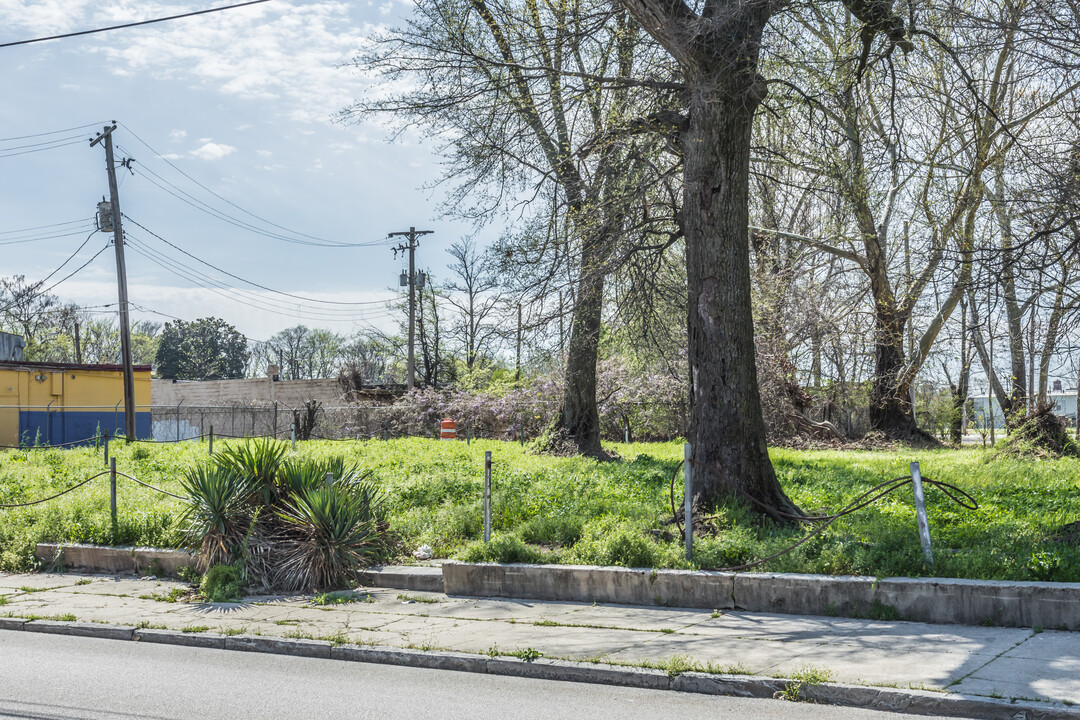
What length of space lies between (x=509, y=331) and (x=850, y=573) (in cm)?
857

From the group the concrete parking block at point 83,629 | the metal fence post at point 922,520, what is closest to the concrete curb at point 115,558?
the concrete parking block at point 83,629

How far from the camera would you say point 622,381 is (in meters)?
29.6

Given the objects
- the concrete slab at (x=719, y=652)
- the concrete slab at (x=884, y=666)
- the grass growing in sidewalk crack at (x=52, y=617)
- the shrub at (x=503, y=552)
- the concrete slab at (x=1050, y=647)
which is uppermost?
the shrub at (x=503, y=552)

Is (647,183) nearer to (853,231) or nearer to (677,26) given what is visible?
(677,26)

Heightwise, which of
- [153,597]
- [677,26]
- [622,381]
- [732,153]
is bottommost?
[153,597]

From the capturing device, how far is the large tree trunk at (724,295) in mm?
11000

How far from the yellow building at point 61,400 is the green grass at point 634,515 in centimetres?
2068

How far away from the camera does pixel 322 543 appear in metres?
10.3

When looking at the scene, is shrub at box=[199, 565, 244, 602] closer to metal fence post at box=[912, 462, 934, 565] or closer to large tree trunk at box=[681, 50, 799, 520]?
large tree trunk at box=[681, 50, 799, 520]

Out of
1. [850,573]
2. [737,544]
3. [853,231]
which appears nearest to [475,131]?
[737,544]

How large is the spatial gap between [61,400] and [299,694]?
3998 cm

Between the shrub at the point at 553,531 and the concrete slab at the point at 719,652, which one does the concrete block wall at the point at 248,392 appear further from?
the concrete slab at the point at 719,652

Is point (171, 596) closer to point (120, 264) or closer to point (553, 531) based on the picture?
point (553, 531)

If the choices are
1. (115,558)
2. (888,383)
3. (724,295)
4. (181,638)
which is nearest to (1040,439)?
(888,383)
